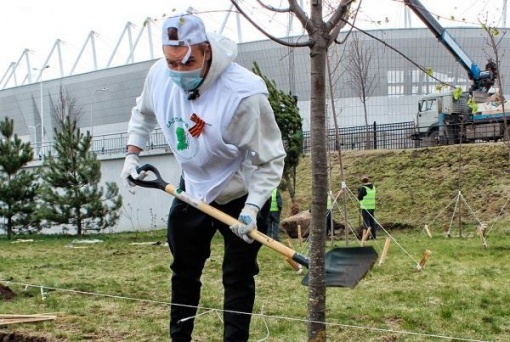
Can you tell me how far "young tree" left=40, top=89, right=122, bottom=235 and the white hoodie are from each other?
15.7 metres

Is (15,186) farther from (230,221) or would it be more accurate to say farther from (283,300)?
(230,221)

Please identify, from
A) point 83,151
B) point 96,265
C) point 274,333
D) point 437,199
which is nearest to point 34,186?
point 83,151

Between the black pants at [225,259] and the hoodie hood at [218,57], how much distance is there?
0.69 meters

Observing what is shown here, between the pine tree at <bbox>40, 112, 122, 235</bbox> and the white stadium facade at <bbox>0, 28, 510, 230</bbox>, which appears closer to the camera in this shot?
the pine tree at <bbox>40, 112, 122, 235</bbox>

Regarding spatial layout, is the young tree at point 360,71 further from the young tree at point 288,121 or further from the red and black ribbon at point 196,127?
the red and black ribbon at point 196,127

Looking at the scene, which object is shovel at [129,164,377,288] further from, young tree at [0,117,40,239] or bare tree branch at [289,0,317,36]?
Result: young tree at [0,117,40,239]

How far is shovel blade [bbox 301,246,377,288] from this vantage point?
3543 millimetres

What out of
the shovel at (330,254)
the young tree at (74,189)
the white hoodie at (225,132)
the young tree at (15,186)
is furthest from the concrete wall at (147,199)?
the white hoodie at (225,132)

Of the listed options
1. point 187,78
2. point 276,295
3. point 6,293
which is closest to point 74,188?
point 6,293

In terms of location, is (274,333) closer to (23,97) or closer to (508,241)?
(508,241)

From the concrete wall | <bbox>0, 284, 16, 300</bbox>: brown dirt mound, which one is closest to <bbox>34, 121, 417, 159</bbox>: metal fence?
the concrete wall

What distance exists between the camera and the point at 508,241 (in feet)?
42.4

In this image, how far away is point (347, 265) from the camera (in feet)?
12.0

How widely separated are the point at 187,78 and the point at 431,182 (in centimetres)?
1771
